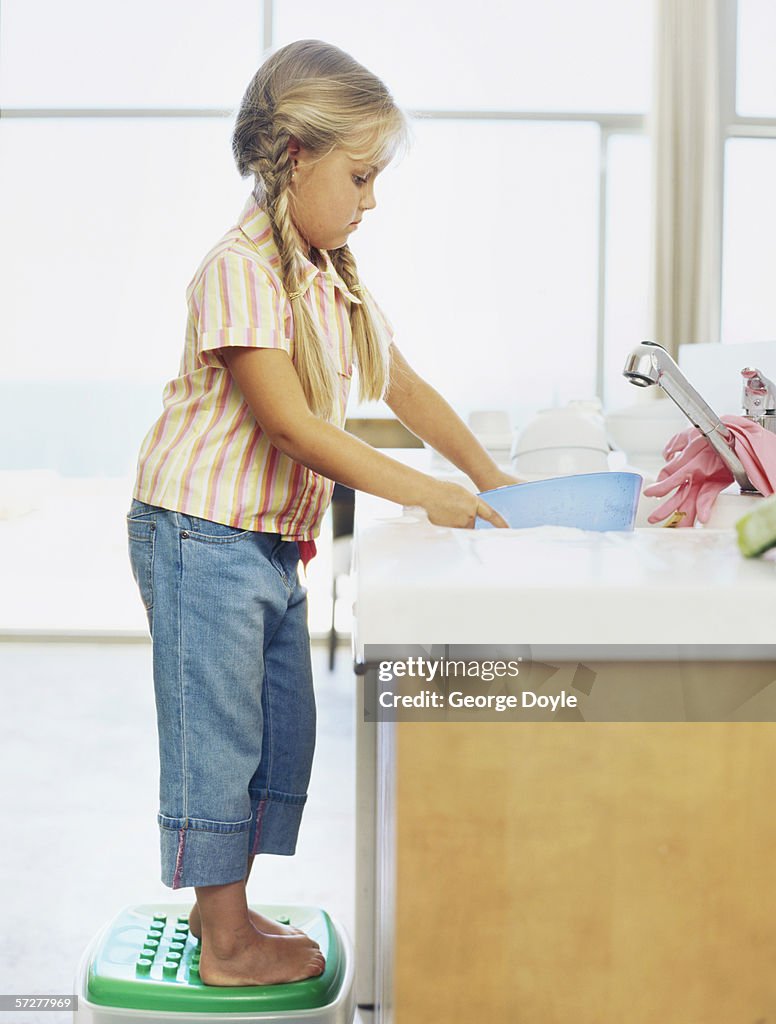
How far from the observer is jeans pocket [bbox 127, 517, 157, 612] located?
1.21m

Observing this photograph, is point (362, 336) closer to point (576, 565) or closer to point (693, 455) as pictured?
point (693, 455)

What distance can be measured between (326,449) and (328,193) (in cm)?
32

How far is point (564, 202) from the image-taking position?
397cm

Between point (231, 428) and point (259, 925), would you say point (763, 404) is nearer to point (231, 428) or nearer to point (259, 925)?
point (231, 428)

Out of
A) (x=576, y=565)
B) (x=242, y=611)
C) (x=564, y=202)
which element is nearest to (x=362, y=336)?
(x=242, y=611)

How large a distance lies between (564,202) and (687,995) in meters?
3.61

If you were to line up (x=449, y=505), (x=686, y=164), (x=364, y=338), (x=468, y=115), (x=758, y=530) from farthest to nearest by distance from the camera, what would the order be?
(x=468, y=115) → (x=686, y=164) → (x=364, y=338) → (x=449, y=505) → (x=758, y=530)

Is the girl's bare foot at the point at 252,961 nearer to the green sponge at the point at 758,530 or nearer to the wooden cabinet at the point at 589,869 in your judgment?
the wooden cabinet at the point at 589,869

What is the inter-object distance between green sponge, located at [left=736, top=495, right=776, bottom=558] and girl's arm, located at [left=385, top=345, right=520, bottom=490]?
23.5 inches

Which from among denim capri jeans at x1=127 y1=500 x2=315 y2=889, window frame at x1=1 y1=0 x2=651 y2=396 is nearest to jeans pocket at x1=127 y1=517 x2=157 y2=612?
denim capri jeans at x1=127 y1=500 x2=315 y2=889

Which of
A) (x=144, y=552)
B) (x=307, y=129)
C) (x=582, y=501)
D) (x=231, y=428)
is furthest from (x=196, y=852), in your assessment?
(x=307, y=129)

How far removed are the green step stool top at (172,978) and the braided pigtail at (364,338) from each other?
696mm

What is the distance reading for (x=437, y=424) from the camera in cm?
141

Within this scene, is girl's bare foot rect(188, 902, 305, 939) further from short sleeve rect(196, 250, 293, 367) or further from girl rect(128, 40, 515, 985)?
short sleeve rect(196, 250, 293, 367)
